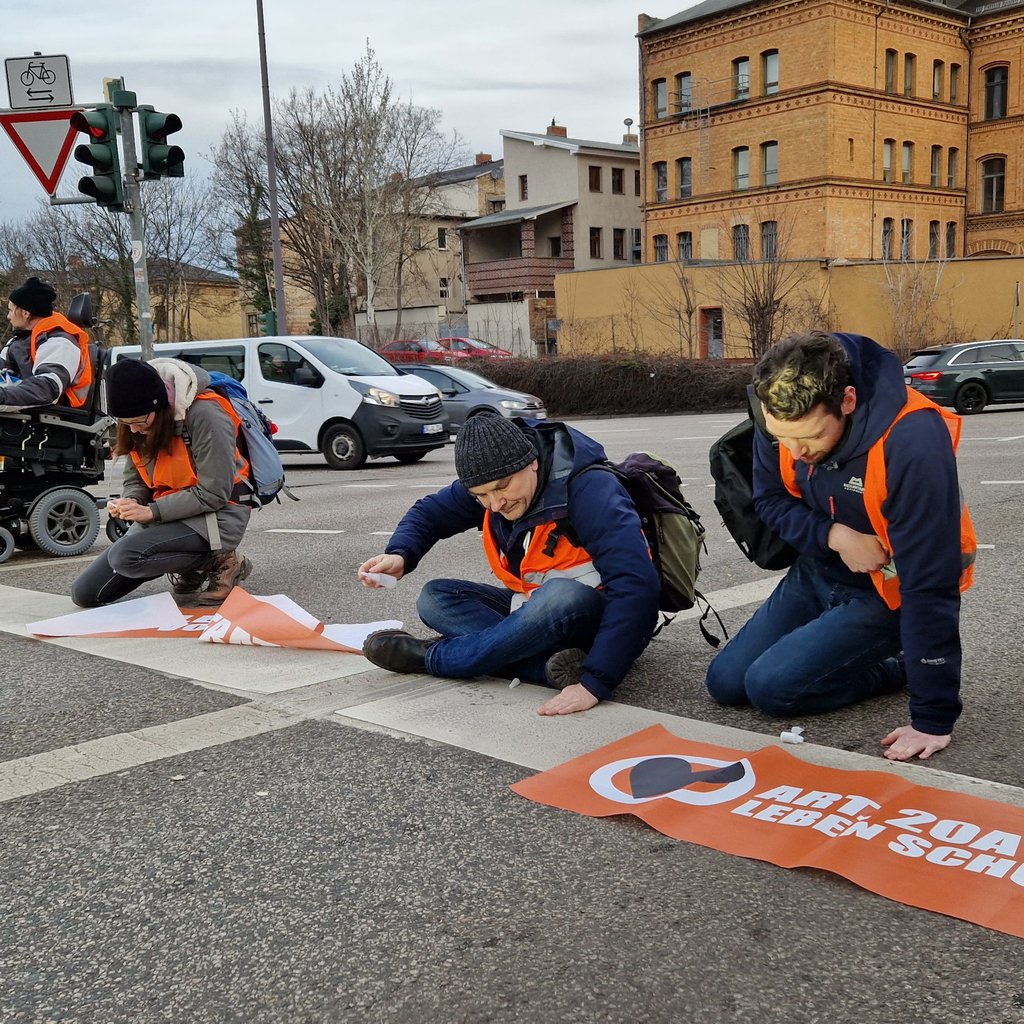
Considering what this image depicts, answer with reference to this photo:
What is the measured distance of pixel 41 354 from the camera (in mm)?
8211

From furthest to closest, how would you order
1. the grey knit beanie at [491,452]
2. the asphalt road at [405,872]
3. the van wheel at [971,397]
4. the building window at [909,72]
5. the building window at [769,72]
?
the building window at [909,72]
the building window at [769,72]
the van wheel at [971,397]
the grey knit beanie at [491,452]
the asphalt road at [405,872]

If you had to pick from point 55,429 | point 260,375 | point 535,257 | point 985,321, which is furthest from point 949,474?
point 535,257

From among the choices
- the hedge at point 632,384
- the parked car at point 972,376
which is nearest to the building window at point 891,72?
the hedge at point 632,384

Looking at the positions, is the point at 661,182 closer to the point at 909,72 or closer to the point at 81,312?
the point at 909,72

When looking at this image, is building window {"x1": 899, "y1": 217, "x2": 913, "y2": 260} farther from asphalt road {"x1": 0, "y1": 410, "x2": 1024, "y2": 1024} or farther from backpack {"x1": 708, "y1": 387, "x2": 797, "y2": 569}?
backpack {"x1": 708, "y1": 387, "x2": 797, "y2": 569}

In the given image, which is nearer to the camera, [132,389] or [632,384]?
[132,389]

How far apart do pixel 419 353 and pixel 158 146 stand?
26074mm

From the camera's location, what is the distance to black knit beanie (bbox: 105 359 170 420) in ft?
19.1

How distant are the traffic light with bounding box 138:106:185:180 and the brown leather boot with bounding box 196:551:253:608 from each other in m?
6.00

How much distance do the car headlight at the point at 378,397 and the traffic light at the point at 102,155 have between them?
198 inches

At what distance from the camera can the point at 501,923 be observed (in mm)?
2666

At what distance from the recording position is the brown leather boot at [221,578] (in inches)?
260

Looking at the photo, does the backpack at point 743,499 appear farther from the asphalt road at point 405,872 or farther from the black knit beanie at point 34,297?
the black knit beanie at point 34,297

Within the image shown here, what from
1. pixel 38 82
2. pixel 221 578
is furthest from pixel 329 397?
pixel 221 578
